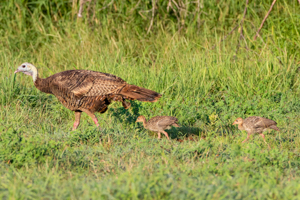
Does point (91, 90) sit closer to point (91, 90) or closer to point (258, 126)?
point (91, 90)

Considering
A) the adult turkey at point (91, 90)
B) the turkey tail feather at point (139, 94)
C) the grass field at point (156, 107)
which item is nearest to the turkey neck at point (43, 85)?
the adult turkey at point (91, 90)

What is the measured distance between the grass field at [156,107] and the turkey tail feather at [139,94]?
553 mm

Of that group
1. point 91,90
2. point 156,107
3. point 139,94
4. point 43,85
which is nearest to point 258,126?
point 139,94

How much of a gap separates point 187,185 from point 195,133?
2619 millimetres

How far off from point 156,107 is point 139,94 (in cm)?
105

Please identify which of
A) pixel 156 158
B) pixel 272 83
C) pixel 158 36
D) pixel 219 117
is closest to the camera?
pixel 156 158

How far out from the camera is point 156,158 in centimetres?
486

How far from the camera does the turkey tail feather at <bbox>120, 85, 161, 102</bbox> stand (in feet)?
19.4

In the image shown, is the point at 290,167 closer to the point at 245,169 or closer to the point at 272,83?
the point at 245,169

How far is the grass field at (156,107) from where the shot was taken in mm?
3941

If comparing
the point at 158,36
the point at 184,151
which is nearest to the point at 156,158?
the point at 184,151

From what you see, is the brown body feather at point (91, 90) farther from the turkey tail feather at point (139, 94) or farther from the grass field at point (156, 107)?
the grass field at point (156, 107)

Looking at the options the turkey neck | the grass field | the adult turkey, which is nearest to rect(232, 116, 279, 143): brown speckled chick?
the grass field

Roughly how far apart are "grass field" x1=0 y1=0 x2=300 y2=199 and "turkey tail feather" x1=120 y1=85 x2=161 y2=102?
21.8 inches
